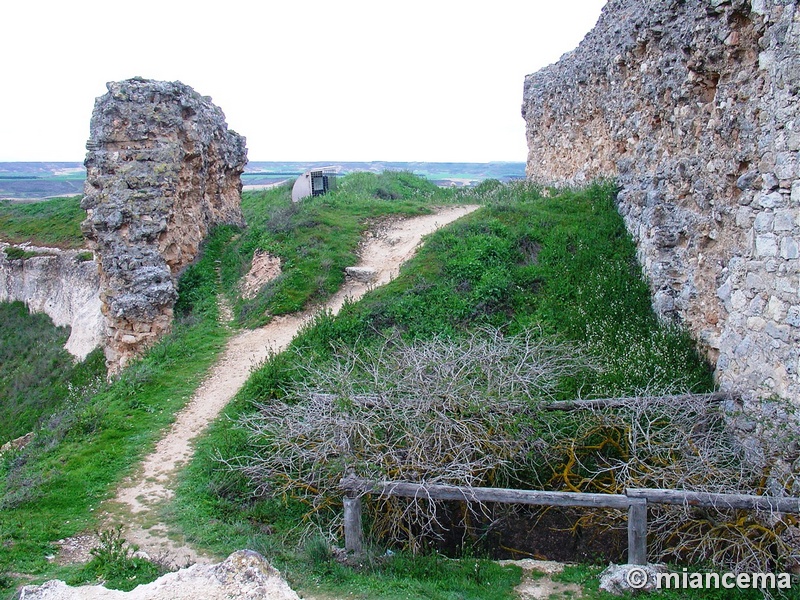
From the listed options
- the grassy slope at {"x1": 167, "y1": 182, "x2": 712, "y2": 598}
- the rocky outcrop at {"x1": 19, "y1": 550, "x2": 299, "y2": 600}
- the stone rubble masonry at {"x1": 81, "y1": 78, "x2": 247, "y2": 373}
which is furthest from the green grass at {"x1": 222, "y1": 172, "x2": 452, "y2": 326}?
the rocky outcrop at {"x1": 19, "y1": 550, "x2": 299, "y2": 600}

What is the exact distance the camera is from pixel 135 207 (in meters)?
13.2

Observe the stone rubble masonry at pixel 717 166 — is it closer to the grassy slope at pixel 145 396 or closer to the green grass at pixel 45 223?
the grassy slope at pixel 145 396

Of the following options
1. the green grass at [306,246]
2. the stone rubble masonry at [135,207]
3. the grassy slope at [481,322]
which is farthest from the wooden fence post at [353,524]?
the stone rubble masonry at [135,207]

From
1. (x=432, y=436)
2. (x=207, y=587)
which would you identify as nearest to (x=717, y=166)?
(x=432, y=436)

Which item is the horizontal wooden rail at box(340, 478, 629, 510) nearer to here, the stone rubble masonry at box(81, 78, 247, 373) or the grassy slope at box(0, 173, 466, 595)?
the grassy slope at box(0, 173, 466, 595)

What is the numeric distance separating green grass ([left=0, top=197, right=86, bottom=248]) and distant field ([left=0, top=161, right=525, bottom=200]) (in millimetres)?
8733

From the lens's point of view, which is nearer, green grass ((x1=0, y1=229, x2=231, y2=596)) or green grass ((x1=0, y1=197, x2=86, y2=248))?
green grass ((x1=0, y1=229, x2=231, y2=596))

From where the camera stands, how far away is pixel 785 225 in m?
6.04

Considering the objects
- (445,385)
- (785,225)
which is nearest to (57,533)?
(445,385)

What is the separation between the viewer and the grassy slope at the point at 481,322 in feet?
19.5

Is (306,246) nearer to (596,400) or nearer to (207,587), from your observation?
(596,400)

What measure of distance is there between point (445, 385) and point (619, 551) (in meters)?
2.32

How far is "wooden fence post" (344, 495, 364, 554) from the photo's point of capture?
611cm

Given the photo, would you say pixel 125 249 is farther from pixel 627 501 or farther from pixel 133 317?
pixel 627 501
